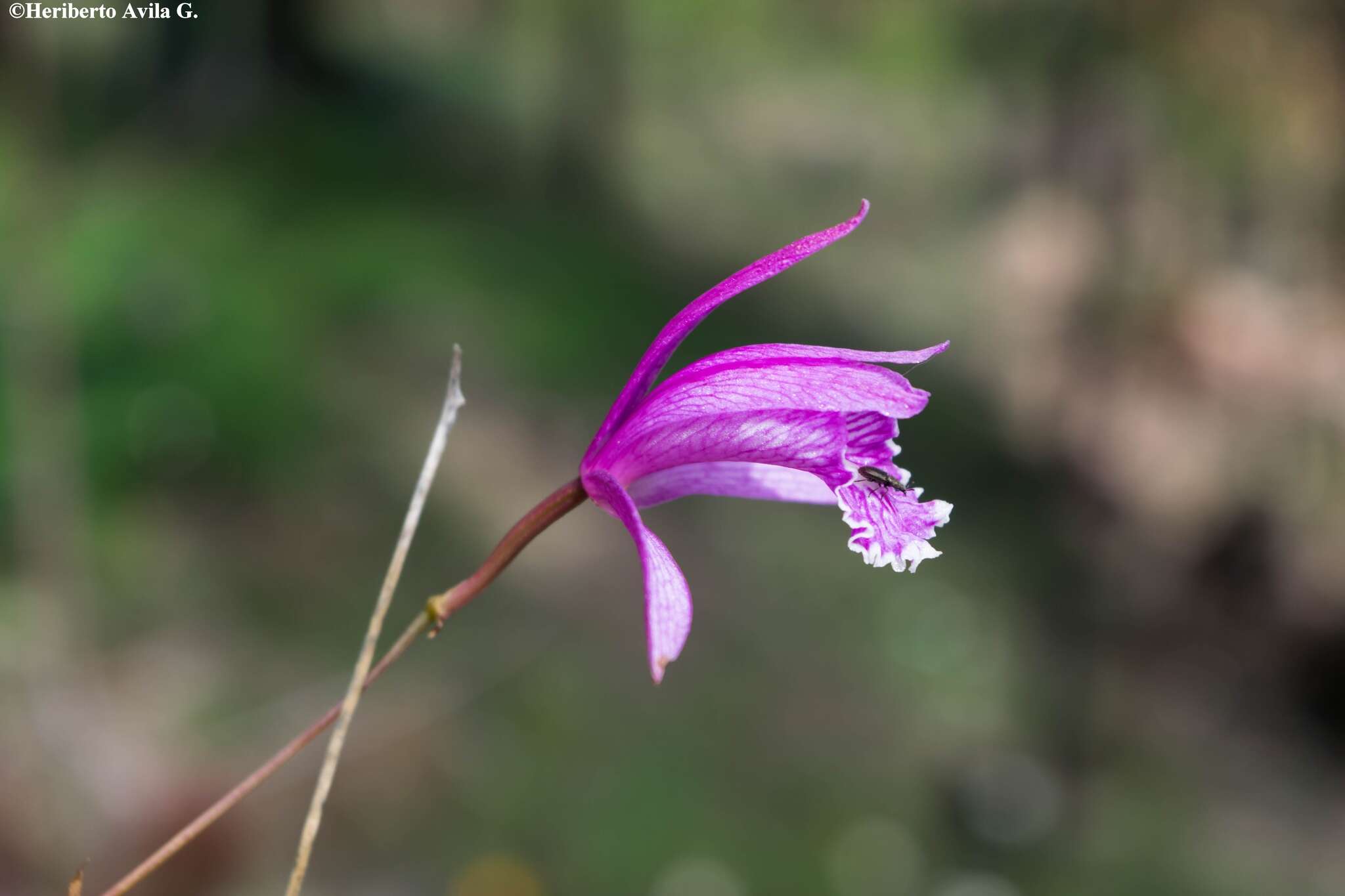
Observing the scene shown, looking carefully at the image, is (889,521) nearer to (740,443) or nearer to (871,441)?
(871,441)

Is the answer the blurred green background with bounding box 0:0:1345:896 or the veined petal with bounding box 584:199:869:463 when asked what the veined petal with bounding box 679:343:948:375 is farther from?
the blurred green background with bounding box 0:0:1345:896

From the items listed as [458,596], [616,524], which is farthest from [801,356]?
[616,524]

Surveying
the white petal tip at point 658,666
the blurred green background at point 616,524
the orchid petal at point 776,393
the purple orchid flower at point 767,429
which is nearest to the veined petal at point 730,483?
the purple orchid flower at point 767,429

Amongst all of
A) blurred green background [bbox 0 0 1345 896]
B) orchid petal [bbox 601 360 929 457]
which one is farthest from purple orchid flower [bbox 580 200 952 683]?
blurred green background [bbox 0 0 1345 896]

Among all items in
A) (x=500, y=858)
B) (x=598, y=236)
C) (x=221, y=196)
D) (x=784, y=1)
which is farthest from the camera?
(x=784, y=1)

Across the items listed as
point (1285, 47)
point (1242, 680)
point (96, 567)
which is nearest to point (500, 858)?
point (96, 567)

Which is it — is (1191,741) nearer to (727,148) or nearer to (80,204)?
(80,204)

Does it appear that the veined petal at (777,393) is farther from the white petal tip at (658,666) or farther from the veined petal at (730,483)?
the white petal tip at (658,666)
